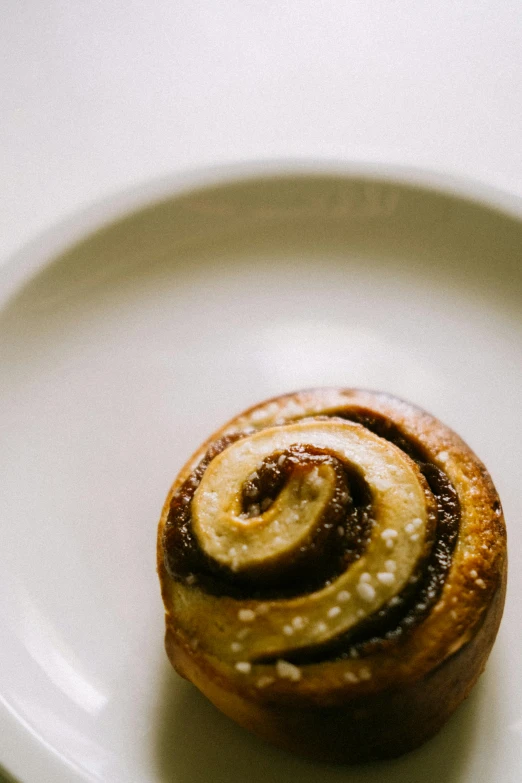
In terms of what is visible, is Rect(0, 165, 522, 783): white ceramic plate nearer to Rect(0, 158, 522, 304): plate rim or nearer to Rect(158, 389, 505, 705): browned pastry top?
Rect(0, 158, 522, 304): plate rim

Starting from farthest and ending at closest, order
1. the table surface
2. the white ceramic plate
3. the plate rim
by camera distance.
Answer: the table surface
the plate rim
the white ceramic plate

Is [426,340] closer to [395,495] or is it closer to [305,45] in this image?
[395,495]

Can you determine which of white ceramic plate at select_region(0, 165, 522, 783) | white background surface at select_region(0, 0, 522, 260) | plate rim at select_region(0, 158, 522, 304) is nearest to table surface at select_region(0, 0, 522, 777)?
white background surface at select_region(0, 0, 522, 260)

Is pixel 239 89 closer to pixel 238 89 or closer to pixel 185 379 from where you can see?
pixel 238 89

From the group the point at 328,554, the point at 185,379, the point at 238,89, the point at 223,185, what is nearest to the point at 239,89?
the point at 238,89

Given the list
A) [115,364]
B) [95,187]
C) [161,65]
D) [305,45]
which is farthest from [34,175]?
[305,45]

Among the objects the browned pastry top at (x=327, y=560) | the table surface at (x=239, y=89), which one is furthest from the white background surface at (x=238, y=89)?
the browned pastry top at (x=327, y=560)

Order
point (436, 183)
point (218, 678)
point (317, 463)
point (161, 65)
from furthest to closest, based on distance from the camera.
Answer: point (161, 65) < point (436, 183) < point (317, 463) < point (218, 678)
